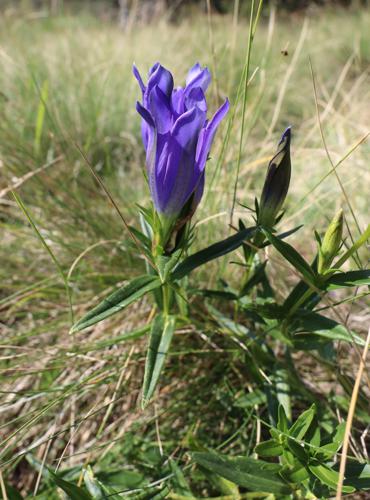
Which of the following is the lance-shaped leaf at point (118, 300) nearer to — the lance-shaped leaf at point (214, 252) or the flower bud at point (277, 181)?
the lance-shaped leaf at point (214, 252)

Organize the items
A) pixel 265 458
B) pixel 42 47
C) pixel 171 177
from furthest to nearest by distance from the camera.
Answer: pixel 42 47 → pixel 265 458 → pixel 171 177

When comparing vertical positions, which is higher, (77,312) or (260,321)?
(260,321)

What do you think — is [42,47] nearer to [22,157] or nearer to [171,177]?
[22,157]

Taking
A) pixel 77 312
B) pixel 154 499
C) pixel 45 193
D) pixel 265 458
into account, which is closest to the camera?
pixel 154 499

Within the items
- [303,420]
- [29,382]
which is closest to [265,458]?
[303,420]

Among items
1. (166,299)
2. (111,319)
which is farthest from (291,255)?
(111,319)

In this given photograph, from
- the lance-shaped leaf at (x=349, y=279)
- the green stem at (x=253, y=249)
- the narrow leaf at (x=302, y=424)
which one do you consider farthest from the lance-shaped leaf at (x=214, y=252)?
the narrow leaf at (x=302, y=424)

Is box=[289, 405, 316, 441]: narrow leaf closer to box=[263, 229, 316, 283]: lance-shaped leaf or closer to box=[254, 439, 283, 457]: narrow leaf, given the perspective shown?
box=[254, 439, 283, 457]: narrow leaf
